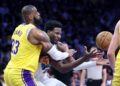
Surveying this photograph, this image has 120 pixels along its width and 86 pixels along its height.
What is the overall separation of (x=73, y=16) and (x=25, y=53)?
15796 mm

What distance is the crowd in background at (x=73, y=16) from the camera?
1934 centimetres

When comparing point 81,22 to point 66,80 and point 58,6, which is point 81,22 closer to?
point 58,6

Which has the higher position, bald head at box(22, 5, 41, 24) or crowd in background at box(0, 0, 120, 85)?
crowd in background at box(0, 0, 120, 85)

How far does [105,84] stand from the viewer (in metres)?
8.95

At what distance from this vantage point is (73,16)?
22.3 metres

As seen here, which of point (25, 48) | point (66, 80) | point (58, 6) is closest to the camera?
point (25, 48)

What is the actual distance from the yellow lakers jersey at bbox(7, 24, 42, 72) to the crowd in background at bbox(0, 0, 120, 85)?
10.7 metres

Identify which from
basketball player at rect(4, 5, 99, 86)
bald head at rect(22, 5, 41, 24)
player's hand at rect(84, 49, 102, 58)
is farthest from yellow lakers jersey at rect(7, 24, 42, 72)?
player's hand at rect(84, 49, 102, 58)

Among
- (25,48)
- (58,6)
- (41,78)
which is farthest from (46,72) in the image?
(58,6)

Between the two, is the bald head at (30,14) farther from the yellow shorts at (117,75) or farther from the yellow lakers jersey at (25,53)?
the yellow shorts at (117,75)

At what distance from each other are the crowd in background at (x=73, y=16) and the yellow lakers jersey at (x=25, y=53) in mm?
10690

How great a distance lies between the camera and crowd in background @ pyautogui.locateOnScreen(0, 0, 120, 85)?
19.3 m

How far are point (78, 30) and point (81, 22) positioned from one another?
973 mm

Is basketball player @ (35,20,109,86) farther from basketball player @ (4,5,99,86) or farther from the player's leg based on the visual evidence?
basketball player @ (4,5,99,86)
